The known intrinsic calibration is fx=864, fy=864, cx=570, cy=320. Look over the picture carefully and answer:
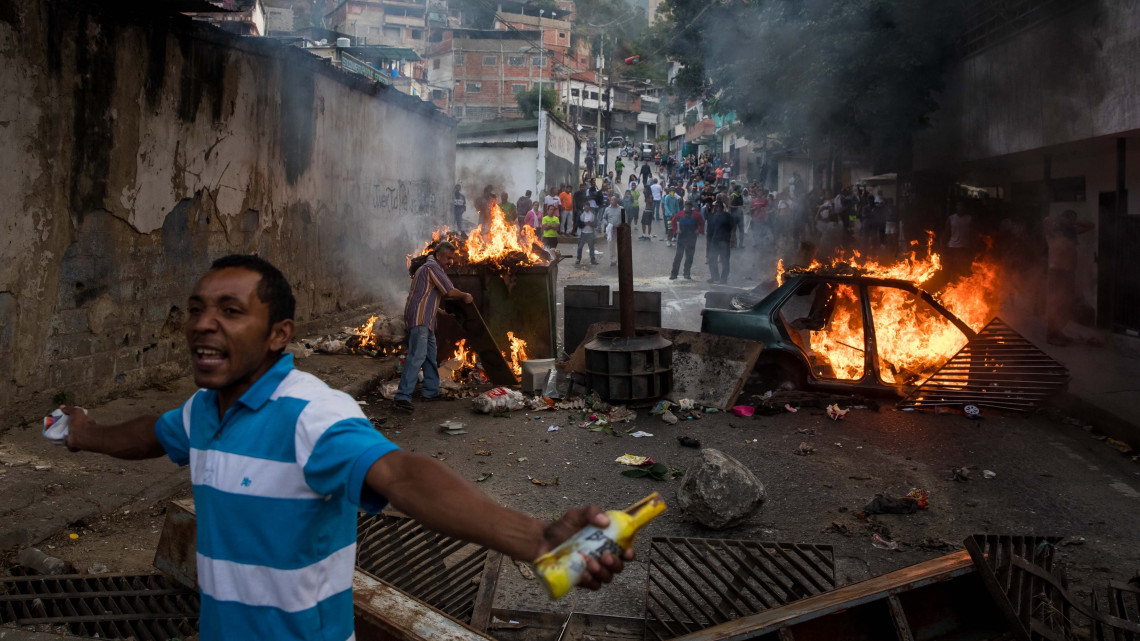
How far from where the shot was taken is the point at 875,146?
1761 centimetres

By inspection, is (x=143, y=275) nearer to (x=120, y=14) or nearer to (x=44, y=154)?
(x=44, y=154)

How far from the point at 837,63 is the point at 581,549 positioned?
1491 cm

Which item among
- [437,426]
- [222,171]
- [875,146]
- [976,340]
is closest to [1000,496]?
[976,340]

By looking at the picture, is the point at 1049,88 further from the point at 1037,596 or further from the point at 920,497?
the point at 1037,596

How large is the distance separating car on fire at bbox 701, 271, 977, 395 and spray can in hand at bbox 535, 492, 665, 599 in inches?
293

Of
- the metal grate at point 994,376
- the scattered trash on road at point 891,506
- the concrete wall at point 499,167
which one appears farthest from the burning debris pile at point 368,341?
the concrete wall at point 499,167

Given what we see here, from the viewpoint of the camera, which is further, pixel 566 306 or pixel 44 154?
pixel 566 306

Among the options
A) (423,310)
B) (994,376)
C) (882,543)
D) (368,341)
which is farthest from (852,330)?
(368,341)

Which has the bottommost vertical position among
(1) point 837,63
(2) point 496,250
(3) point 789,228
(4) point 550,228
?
(2) point 496,250

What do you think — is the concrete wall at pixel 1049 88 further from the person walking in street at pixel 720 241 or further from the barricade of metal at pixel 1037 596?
the barricade of metal at pixel 1037 596

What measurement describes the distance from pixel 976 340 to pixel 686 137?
58370 mm

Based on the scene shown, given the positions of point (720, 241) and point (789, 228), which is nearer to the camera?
point (720, 241)

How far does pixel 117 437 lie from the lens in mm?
2371

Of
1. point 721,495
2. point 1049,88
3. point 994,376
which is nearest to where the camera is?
point 721,495
